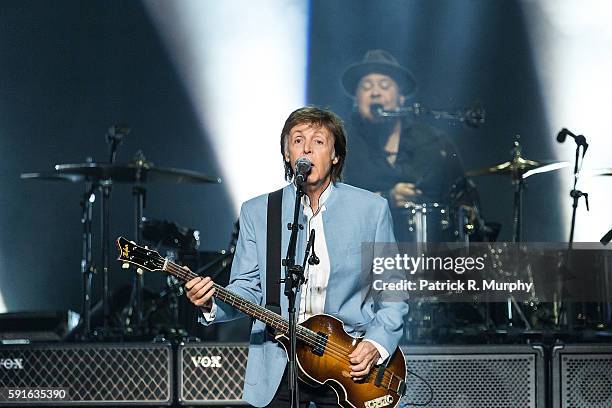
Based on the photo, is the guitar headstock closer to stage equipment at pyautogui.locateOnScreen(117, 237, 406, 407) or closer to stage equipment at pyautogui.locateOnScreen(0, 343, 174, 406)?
stage equipment at pyautogui.locateOnScreen(117, 237, 406, 407)

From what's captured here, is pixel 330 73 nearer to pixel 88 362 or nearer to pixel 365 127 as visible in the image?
pixel 365 127

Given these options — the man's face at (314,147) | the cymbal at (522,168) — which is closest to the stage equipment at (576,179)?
the cymbal at (522,168)

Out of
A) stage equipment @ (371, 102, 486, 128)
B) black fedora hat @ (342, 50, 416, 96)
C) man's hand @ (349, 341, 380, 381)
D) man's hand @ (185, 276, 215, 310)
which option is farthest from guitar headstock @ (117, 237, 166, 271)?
black fedora hat @ (342, 50, 416, 96)

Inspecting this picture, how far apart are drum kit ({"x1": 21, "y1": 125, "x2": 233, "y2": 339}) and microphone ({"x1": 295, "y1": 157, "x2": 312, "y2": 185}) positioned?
3543mm

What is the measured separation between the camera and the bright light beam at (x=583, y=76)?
8.72 m

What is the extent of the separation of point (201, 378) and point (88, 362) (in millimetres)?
669

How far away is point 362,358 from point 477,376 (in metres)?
1.87

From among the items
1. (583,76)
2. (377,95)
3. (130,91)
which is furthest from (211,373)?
(583,76)

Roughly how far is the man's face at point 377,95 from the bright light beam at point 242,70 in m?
1.14

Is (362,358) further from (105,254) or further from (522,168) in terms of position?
Result: (522,168)

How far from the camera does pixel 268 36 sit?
352 inches

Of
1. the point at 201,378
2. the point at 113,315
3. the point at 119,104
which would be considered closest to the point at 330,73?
the point at 119,104

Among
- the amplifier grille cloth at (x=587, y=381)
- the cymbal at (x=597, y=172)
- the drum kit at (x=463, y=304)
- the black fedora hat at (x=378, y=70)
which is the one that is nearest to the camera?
the amplifier grille cloth at (x=587, y=381)

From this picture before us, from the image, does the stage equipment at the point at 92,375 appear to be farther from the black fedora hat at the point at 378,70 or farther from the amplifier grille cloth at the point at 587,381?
the black fedora hat at the point at 378,70
